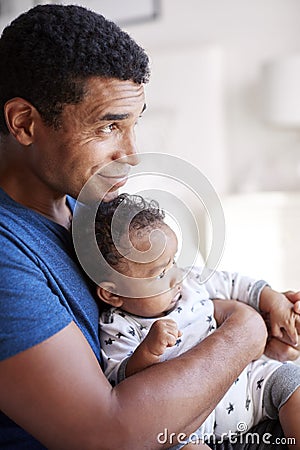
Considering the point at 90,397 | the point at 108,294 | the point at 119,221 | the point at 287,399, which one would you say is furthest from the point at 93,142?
the point at 287,399

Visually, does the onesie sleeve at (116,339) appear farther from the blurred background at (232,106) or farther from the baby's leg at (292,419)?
the blurred background at (232,106)

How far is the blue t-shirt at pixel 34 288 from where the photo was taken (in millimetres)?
909

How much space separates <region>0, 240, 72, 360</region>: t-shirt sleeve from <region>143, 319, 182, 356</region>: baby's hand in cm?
13

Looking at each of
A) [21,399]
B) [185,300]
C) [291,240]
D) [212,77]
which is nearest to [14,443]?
[21,399]

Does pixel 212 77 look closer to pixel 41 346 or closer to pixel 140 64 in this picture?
pixel 140 64

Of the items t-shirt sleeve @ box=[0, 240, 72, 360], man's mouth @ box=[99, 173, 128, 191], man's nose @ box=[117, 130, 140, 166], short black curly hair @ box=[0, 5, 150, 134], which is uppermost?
short black curly hair @ box=[0, 5, 150, 134]

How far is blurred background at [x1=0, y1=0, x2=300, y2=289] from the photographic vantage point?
10.7ft

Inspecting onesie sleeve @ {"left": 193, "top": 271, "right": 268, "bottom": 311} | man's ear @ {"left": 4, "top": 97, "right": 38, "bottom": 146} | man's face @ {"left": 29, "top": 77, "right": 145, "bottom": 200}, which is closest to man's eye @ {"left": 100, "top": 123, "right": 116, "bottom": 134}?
man's face @ {"left": 29, "top": 77, "right": 145, "bottom": 200}

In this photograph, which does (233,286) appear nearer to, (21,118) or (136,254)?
(136,254)

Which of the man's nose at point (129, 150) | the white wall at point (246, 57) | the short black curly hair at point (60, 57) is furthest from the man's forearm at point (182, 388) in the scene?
the white wall at point (246, 57)

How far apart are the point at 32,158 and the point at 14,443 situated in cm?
49

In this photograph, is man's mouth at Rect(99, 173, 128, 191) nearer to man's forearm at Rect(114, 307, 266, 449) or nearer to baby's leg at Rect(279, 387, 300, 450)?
man's forearm at Rect(114, 307, 266, 449)

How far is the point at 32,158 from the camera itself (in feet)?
3.88

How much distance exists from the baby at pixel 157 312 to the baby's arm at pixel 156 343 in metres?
0.12
